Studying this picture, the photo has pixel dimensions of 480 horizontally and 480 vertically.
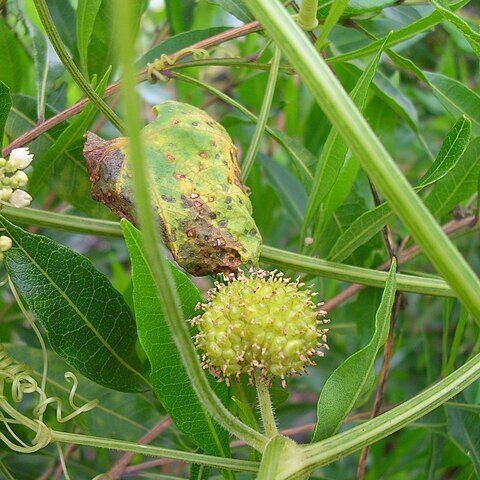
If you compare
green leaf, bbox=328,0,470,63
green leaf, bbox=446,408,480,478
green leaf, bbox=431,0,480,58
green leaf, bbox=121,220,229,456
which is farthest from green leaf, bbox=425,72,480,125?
green leaf, bbox=121,220,229,456

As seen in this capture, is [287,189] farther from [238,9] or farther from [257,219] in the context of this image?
[238,9]

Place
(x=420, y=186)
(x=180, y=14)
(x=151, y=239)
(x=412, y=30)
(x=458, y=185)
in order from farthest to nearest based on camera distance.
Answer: (x=180, y=14)
(x=458, y=185)
(x=412, y=30)
(x=420, y=186)
(x=151, y=239)

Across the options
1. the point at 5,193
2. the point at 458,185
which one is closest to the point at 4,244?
the point at 5,193

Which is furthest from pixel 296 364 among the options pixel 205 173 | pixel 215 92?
pixel 215 92

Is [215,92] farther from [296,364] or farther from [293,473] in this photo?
[293,473]

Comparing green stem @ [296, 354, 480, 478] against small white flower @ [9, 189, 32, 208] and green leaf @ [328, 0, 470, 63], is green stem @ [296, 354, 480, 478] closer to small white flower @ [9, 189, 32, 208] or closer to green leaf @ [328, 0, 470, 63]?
small white flower @ [9, 189, 32, 208]

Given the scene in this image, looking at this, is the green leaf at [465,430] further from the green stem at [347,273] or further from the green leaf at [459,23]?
the green leaf at [459,23]
